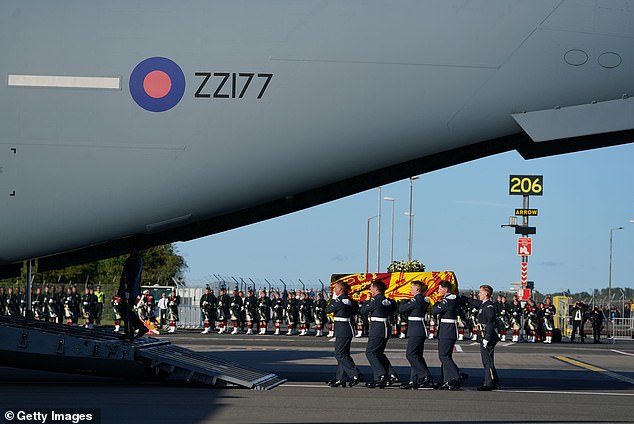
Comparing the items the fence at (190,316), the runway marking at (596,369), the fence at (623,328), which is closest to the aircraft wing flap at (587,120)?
the runway marking at (596,369)

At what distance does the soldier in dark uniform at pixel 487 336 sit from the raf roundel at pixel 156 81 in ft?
24.8

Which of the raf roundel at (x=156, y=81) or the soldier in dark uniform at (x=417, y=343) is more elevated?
the raf roundel at (x=156, y=81)

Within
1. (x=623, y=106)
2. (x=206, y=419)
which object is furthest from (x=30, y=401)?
(x=623, y=106)

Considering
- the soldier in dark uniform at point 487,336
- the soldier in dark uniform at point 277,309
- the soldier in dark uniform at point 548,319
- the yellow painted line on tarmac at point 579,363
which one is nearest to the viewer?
the soldier in dark uniform at point 487,336

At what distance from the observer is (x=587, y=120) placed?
12891 mm

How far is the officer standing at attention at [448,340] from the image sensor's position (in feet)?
55.5

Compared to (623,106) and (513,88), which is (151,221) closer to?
(513,88)

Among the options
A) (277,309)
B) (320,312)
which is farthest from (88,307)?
(320,312)

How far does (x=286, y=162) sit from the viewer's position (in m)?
12.8

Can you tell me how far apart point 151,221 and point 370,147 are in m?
3.02

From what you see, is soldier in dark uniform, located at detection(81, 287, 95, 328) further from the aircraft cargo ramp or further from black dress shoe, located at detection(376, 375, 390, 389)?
black dress shoe, located at detection(376, 375, 390, 389)

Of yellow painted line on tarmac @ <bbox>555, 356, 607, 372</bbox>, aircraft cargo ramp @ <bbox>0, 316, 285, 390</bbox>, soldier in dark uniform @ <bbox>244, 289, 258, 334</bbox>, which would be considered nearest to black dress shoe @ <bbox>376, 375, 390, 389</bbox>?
aircraft cargo ramp @ <bbox>0, 316, 285, 390</bbox>

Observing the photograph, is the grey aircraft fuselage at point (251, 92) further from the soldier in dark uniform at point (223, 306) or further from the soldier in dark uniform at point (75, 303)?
the soldier in dark uniform at point (75, 303)

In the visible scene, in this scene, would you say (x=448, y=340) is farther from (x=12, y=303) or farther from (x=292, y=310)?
(x=12, y=303)
